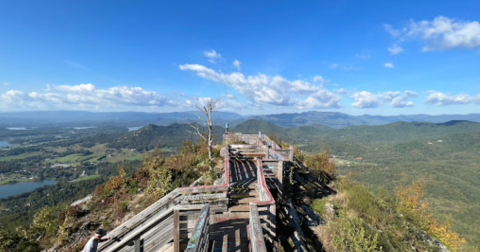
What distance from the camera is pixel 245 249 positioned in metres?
4.99

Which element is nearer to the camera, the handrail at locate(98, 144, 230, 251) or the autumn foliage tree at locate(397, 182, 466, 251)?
the handrail at locate(98, 144, 230, 251)

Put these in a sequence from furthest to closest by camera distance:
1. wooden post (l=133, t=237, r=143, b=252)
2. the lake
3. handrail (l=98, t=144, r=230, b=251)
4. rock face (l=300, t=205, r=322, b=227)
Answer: the lake, rock face (l=300, t=205, r=322, b=227), handrail (l=98, t=144, r=230, b=251), wooden post (l=133, t=237, r=143, b=252)

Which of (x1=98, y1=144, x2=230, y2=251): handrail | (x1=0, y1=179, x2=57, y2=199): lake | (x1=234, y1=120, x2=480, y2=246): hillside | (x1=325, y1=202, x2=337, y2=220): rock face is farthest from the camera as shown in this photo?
(x1=0, y1=179, x2=57, y2=199): lake

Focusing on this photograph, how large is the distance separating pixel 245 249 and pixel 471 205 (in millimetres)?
112609

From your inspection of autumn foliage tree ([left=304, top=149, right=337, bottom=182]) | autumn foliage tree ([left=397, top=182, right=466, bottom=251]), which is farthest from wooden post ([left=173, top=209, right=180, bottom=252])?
autumn foliage tree ([left=397, top=182, right=466, bottom=251])

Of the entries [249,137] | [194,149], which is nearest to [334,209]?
[249,137]

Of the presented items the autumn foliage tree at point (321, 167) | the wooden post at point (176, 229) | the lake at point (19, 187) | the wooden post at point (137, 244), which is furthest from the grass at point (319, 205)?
the lake at point (19, 187)

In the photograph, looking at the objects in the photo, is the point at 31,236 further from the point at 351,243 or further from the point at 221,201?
the point at 351,243

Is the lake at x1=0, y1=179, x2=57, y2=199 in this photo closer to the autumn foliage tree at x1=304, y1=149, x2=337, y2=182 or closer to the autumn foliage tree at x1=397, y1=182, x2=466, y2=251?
the autumn foliage tree at x1=304, y1=149, x2=337, y2=182

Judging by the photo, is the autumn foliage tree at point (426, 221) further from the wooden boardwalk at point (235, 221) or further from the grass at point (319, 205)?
the wooden boardwalk at point (235, 221)

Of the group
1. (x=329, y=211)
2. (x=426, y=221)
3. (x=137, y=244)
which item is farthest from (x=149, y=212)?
(x=426, y=221)

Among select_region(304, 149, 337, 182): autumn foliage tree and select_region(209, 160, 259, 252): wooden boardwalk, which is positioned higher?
select_region(209, 160, 259, 252): wooden boardwalk

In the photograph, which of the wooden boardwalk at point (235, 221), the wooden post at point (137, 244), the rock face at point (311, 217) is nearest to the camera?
the wooden boardwalk at point (235, 221)

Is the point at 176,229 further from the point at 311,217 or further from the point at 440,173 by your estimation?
the point at 440,173
